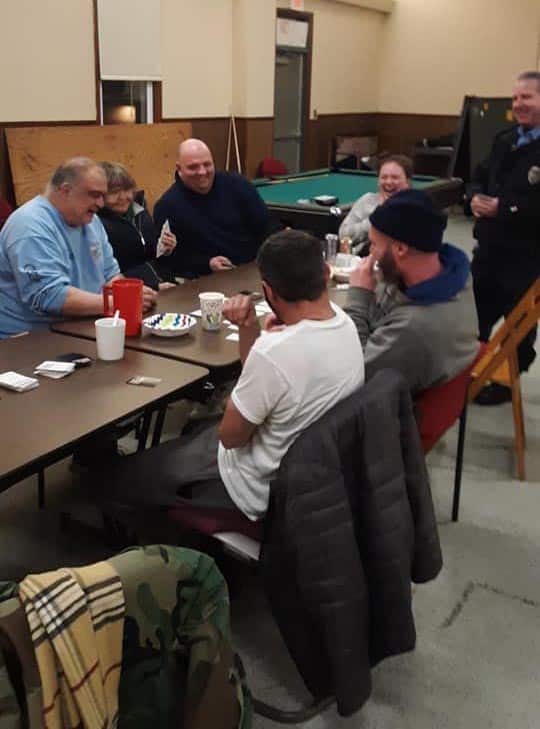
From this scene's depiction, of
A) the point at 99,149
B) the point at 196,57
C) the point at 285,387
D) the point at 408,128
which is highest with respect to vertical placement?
the point at 196,57

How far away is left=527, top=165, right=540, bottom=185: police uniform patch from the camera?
3322 mm

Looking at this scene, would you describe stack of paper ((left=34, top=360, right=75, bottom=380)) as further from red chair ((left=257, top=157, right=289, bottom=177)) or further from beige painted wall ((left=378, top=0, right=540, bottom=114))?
beige painted wall ((left=378, top=0, right=540, bottom=114))

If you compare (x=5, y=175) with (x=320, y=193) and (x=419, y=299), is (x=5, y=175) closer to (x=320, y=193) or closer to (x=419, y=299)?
(x=320, y=193)

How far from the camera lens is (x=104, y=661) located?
37.4 inches

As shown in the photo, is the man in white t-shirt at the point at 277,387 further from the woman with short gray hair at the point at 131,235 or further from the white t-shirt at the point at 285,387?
the woman with short gray hair at the point at 131,235

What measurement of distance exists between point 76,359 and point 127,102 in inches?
206

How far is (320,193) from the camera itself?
5.54 metres

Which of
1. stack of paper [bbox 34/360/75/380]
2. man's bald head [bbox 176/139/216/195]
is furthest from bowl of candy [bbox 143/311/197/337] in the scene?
man's bald head [bbox 176/139/216/195]

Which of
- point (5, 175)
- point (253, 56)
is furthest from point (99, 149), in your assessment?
point (253, 56)

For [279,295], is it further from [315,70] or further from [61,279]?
[315,70]

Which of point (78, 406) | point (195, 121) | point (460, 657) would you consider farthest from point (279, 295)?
point (195, 121)

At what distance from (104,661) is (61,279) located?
1.70m

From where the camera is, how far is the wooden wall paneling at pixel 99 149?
5.52m

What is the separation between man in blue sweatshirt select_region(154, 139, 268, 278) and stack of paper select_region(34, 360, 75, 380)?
1643mm
